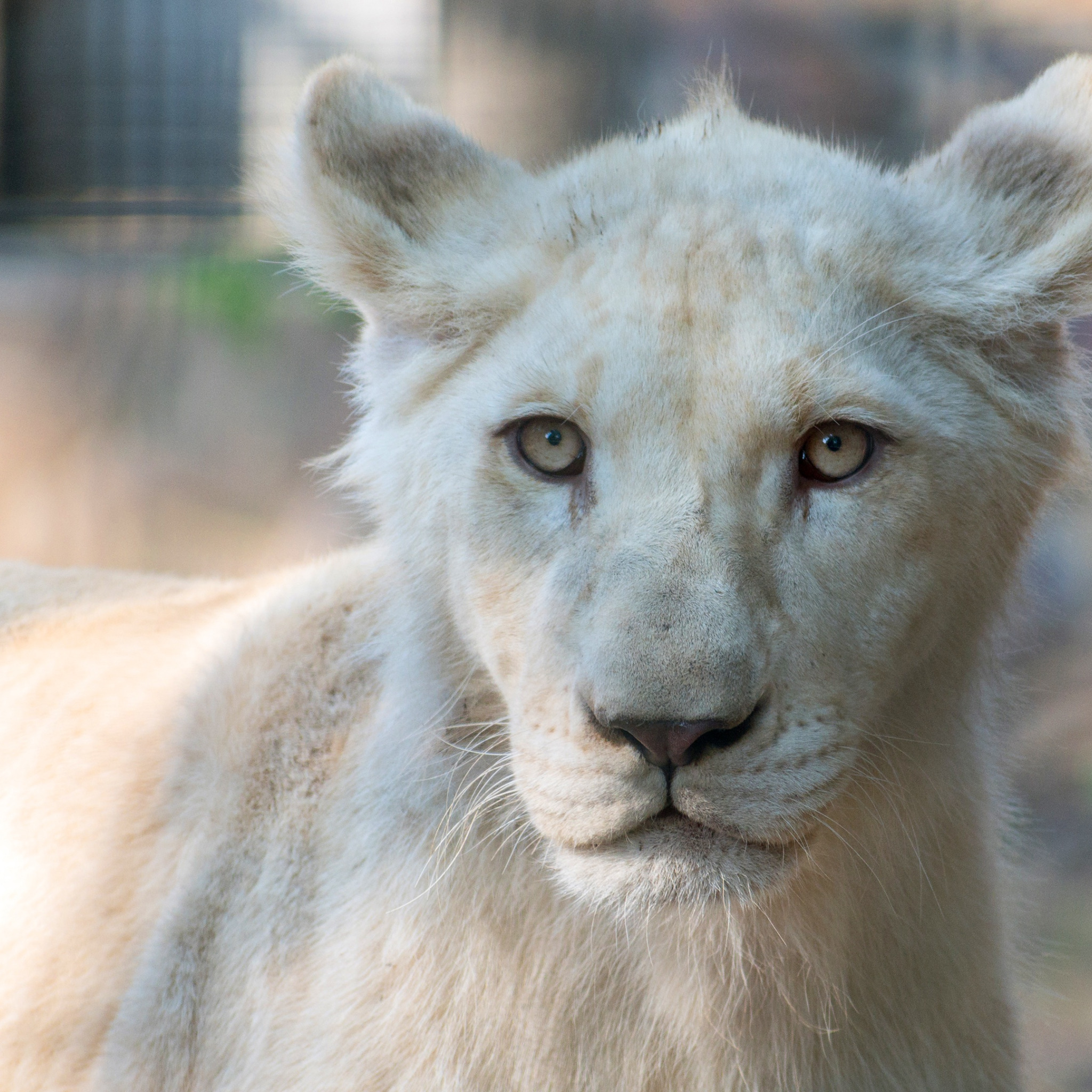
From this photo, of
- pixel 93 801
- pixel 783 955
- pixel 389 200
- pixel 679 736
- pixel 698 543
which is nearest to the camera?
pixel 679 736

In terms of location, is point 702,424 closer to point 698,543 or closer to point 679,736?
point 698,543

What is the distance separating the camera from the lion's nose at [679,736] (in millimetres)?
1535

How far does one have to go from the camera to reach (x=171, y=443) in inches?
237

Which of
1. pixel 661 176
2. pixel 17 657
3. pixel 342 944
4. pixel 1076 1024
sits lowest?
pixel 1076 1024

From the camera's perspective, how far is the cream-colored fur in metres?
1.67

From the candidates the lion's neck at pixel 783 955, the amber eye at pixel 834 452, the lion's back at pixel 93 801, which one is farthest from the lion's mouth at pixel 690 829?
the lion's back at pixel 93 801

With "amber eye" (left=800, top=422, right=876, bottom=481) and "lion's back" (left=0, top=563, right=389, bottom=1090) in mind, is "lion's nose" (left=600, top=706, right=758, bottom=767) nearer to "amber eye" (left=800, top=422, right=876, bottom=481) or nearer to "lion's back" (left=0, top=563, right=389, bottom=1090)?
"amber eye" (left=800, top=422, right=876, bottom=481)

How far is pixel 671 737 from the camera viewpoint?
60.7 inches

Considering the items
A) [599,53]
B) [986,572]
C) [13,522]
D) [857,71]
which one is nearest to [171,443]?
[13,522]

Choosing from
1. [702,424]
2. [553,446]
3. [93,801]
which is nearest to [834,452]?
[702,424]

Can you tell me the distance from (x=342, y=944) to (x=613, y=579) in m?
0.76

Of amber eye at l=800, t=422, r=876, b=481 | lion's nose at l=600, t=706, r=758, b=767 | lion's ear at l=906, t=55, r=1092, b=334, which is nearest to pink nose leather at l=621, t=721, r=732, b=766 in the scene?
lion's nose at l=600, t=706, r=758, b=767

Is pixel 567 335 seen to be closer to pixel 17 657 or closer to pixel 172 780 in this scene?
pixel 172 780

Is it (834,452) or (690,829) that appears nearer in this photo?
(690,829)
